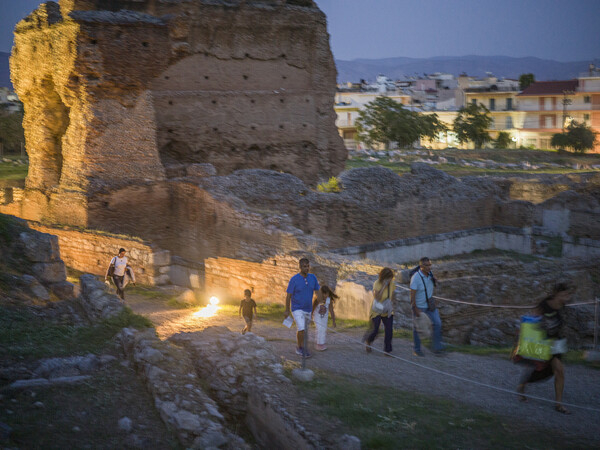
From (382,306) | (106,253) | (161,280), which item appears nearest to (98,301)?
(382,306)

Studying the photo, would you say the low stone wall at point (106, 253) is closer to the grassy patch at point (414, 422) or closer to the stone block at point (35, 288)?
the stone block at point (35, 288)

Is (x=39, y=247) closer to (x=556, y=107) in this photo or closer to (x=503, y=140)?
(x=503, y=140)

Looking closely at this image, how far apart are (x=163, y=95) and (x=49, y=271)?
1187 centimetres

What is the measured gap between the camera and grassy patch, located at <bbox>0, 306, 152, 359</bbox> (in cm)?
749

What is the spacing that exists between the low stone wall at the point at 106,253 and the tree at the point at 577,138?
4632 cm

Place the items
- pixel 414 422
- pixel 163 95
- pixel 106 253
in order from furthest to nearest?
pixel 163 95 < pixel 106 253 < pixel 414 422

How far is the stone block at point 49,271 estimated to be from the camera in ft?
38.0

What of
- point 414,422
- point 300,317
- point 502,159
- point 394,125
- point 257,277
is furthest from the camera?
point 394,125

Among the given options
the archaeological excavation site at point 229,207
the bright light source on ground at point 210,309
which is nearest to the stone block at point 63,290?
the archaeological excavation site at point 229,207

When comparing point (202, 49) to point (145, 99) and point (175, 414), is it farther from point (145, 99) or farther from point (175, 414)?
point (175, 414)

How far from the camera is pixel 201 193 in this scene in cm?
1780

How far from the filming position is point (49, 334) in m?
8.20

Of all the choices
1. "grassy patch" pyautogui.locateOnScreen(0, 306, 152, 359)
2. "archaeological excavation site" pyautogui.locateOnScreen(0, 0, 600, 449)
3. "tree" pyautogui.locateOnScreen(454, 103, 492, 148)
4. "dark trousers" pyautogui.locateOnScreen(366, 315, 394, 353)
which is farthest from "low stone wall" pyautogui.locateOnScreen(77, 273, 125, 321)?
"tree" pyautogui.locateOnScreen(454, 103, 492, 148)

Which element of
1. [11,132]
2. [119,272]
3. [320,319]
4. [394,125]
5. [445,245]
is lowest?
[445,245]
